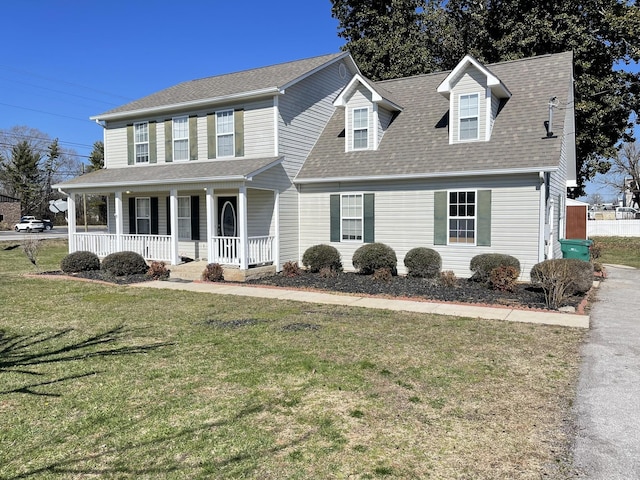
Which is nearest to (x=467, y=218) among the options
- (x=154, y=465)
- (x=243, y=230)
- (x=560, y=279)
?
(x=560, y=279)

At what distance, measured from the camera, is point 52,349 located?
6859 mm

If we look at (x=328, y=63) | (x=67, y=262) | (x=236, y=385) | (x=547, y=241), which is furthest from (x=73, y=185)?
(x=547, y=241)

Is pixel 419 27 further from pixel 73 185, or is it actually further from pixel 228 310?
pixel 228 310

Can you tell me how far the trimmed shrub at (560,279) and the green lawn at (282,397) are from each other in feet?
7.44

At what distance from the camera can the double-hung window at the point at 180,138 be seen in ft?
56.6

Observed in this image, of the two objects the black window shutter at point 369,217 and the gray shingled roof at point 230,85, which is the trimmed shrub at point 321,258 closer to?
the black window shutter at point 369,217

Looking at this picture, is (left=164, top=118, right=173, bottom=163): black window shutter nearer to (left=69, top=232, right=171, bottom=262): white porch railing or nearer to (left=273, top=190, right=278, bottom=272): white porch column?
(left=69, top=232, right=171, bottom=262): white porch railing

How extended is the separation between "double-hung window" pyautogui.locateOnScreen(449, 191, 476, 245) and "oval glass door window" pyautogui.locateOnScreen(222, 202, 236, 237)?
749 cm

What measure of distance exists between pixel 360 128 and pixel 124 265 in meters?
8.92

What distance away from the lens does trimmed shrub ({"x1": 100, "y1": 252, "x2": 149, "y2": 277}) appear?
14.8 m

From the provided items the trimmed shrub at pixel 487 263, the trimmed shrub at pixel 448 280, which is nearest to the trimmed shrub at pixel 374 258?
the trimmed shrub at pixel 448 280

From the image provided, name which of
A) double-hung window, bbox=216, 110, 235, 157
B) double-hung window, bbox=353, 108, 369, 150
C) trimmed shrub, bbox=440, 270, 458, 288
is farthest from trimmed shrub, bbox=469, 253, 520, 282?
double-hung window, bbox=216, 110, 235, 157

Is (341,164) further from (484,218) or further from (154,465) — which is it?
(154,465)

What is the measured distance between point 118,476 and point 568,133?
1751cm
